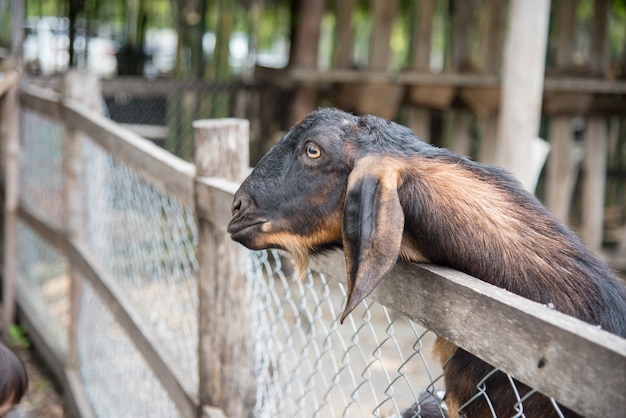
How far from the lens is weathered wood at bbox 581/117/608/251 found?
891 cm

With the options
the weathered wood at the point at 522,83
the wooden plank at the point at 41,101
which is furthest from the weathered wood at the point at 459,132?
the wooden plank at the point at 41,101

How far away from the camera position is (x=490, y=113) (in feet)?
26.2

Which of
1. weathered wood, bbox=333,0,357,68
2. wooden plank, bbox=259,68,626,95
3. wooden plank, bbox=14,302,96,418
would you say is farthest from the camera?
weathered wood, bbox=333,0,357,68

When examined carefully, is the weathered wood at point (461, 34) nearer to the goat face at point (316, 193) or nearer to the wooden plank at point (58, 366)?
the wooden plank at point (58, 366)

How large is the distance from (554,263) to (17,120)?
5.90 meters

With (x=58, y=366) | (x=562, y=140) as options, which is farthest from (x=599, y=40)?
(x=58, y=366)

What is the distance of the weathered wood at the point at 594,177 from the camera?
29.2ft

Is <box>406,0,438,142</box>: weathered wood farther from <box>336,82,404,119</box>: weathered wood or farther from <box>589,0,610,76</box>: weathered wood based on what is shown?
<box>589,0,610,76</box>: weathered wood

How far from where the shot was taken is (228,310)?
296 cm

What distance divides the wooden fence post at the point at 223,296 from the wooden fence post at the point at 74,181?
2.39 meters

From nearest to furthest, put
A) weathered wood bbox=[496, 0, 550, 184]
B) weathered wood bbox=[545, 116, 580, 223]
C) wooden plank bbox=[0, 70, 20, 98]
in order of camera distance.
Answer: weathered wood bbox=[496, 0, 550, 184] < wooden plank bbox=[0, 70, 20, 98] < weathered wood bbox=[545, 116, 580, 223]

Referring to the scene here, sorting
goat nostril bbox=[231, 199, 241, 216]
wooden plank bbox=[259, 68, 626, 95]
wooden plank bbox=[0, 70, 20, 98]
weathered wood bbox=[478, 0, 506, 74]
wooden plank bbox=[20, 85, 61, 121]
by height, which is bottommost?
goat nostril bbox=[231, 199, 241, 216]

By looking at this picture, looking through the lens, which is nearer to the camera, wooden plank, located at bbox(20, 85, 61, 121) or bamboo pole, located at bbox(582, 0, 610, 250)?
wooden plank, located at bbox(20, 85, 61, 121)

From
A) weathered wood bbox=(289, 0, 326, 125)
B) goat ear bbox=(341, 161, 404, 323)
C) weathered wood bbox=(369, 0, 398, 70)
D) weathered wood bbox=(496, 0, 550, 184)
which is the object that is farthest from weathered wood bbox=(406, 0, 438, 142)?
goat ear bbox=(341, 161, 404, 323)
